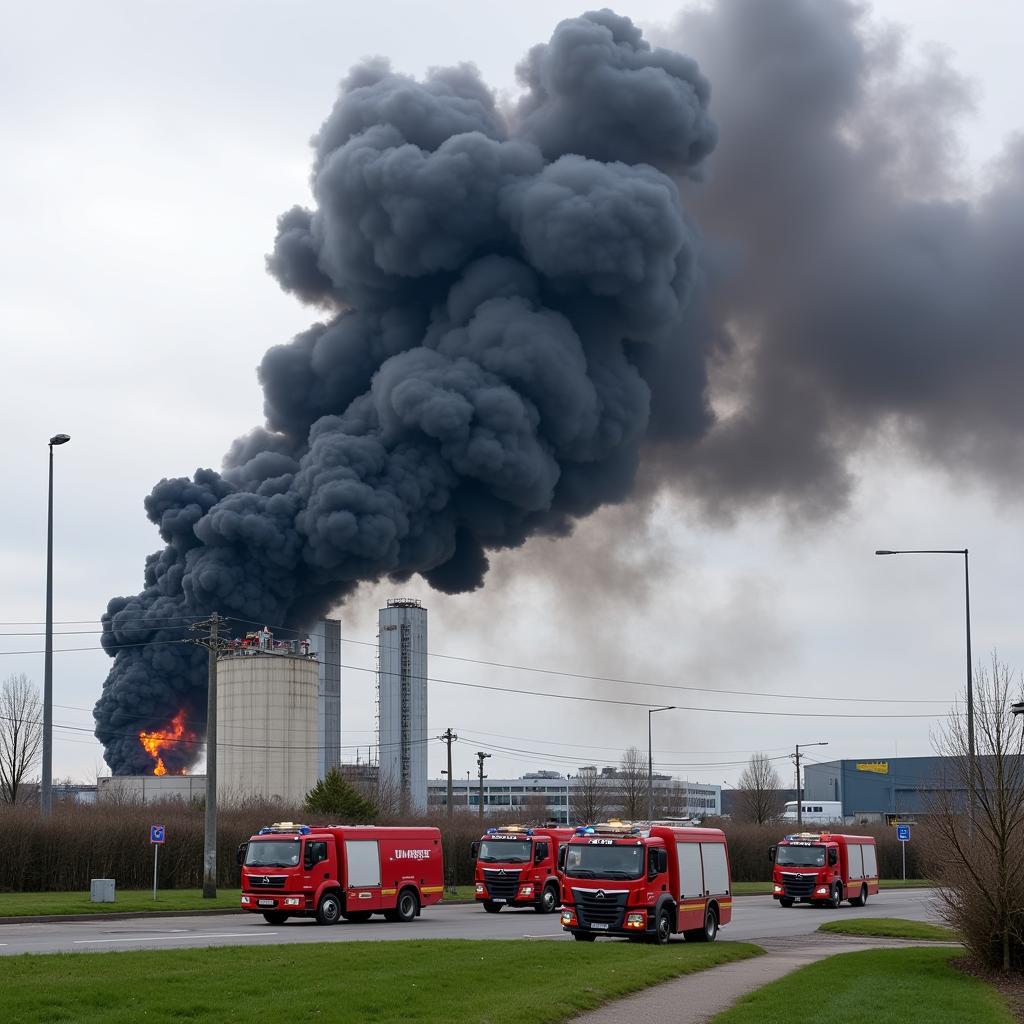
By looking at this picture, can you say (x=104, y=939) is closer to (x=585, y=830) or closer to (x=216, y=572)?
(x=585, y=830)

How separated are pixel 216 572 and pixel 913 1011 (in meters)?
51.9

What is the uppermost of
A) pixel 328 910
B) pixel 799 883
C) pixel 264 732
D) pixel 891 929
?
pixel 264 732

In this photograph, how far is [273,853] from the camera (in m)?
34.2

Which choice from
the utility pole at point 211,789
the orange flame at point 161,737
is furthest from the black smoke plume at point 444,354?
the utility pole at point 211,789

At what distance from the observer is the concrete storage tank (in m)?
81.8

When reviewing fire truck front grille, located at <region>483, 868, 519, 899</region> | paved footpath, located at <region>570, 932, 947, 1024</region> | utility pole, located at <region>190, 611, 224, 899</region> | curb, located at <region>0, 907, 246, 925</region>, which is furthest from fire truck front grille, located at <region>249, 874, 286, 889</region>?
paved footpath, located at <region>570, 932, 947, 1024</region>

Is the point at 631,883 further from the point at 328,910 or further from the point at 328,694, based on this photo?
the point at 328,694

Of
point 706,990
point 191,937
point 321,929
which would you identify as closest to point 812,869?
point 321,929

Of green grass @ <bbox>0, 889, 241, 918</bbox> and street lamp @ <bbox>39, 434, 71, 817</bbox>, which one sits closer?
green grass @ <bbox>0, 889, 241, 918</bbox>

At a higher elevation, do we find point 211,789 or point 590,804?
point 211,789

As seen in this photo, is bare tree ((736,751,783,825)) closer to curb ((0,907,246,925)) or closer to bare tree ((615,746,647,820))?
bare tree ((615,746,647,820))

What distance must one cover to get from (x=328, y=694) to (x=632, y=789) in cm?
2815

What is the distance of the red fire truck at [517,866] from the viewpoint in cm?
4084

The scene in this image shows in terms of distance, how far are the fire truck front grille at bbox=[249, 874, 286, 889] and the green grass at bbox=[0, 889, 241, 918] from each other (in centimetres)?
464
